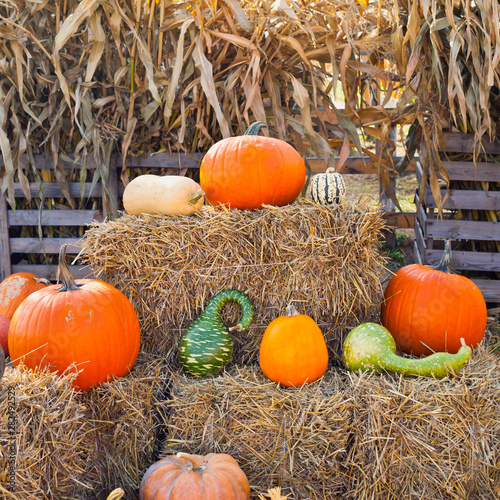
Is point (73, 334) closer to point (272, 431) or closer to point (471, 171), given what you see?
point (272, 431)

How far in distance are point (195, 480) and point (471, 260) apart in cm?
268

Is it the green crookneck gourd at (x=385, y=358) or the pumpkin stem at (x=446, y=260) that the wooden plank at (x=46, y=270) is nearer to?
the green crookneck gourd at (x=385, y=358)

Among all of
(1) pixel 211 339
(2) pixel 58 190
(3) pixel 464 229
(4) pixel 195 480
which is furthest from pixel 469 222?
(2) pixel 58 190

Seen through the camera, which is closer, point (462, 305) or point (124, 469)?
point (124, 469)

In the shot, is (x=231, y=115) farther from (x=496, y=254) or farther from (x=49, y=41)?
(x=496, y=254)

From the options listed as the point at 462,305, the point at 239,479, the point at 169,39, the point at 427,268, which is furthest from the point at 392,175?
the point at 239,479

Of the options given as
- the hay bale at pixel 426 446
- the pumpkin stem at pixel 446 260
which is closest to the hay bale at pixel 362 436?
the hay bale at pixel 426 446

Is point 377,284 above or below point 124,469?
above

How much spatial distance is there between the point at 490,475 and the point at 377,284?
0.97 m

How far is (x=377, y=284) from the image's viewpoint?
2.51 m

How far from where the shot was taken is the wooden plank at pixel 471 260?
3498mm

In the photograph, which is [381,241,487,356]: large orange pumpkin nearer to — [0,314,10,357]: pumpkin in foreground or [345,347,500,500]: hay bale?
[345,347,500,500]: hay bale

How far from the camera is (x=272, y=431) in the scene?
197 cm

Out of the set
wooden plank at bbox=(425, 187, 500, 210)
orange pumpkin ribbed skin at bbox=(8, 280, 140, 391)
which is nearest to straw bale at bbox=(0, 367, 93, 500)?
orange pumpkin ribbed skin at bbox=(8, 280, 140, 391)
